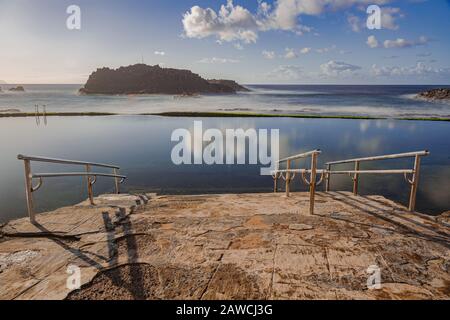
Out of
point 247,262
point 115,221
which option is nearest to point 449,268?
point 247,262

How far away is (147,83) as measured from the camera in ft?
434

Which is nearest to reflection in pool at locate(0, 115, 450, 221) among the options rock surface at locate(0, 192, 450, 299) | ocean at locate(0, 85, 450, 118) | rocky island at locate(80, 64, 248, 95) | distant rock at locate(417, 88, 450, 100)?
rock surface at locate(0, 192, 450, 299)

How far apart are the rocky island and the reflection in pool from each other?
106358 millimetres

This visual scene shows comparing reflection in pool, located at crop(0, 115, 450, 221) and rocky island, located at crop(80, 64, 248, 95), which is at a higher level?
rocky island, located at crop(80, 64, 248, 95)

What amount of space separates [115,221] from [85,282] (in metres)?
1.71

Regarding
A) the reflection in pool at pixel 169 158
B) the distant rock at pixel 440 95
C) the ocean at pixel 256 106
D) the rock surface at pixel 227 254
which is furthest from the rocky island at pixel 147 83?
the rock surface at pixel 227 254

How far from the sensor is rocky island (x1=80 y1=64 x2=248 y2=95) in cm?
12769

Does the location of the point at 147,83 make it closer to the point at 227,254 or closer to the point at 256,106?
the point at 256,106

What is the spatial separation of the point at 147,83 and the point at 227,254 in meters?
139

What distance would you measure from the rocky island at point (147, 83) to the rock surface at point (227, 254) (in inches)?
4910

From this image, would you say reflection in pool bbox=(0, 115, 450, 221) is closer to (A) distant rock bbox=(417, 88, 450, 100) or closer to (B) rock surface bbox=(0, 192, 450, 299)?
(B) rock surface bbox=(0, 192, 450, 299)

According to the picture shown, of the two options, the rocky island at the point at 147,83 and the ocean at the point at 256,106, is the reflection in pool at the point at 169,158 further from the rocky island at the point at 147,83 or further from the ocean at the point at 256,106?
the rocky island at the point at 147,83

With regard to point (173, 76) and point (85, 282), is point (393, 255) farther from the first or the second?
point (173, 76)

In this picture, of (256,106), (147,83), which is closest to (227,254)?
(256,106)
